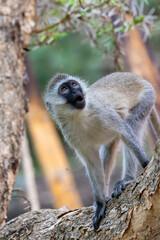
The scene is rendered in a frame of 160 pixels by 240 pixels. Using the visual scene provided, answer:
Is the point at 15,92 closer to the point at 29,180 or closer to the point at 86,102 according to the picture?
the point at 86,102

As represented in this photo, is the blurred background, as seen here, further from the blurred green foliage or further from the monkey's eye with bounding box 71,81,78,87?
the monkey's eye with bounding box 71,81,78,87

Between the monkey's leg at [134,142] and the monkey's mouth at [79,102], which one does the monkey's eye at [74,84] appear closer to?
the monkey's mouth at [79,102]

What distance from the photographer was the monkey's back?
4.53 meters

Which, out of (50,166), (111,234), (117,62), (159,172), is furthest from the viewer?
(50,166)

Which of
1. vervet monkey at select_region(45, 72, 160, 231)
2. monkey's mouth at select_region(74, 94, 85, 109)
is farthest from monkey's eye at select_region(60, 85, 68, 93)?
monkey's mouth at select_region(74, 94, 85, 109)

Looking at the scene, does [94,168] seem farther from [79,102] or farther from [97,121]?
[79,102]

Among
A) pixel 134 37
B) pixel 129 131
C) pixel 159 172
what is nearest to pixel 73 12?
pixel 129 131

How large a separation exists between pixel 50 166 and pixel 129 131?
7569mm

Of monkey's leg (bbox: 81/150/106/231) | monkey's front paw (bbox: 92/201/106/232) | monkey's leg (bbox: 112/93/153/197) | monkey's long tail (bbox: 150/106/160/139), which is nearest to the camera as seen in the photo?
monkey's front paw (bbox: 92/201/106/232)

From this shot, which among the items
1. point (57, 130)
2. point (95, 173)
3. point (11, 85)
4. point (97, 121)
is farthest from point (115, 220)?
point (57, 130)

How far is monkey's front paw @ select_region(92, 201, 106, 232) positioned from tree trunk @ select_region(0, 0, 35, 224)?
1.24 metres

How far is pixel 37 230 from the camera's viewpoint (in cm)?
386

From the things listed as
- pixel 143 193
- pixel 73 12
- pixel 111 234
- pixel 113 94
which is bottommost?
pixel 111 234

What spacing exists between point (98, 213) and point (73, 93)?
135 centimetres
